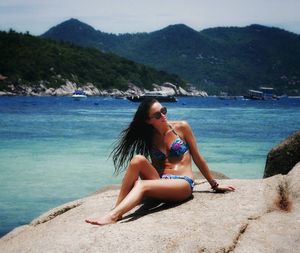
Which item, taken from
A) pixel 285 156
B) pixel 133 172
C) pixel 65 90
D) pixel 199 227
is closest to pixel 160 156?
pixel 133 172

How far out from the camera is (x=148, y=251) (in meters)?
3.85

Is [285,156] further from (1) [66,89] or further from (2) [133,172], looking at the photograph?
(1) [66,89]

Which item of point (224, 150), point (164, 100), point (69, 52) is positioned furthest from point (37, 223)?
point (69, 52)

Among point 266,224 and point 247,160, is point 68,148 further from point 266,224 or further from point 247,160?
point 266,224

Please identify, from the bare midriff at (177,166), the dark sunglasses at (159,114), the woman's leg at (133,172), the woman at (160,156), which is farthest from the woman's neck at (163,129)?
the woman's leg at (133,172)

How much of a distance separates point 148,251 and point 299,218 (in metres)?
1.57

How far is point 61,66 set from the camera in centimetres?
13475

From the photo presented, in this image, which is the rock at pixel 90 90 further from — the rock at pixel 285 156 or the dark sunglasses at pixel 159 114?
the dark sunglasses at pixel 159 114

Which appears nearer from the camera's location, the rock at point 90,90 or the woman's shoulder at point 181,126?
the woman's shoulder at point 181,126

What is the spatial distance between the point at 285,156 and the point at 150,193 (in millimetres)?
3023

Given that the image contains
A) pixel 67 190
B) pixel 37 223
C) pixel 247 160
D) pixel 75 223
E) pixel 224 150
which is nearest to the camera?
pixel 75 223

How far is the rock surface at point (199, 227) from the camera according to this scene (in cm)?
398

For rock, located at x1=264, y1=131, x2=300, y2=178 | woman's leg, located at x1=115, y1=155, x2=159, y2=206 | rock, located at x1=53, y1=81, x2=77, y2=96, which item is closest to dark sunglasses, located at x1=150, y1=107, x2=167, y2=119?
woman's leg, located at x1=115, y1=155, x2=159, y2=206

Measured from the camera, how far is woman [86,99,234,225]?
15.6 feet
